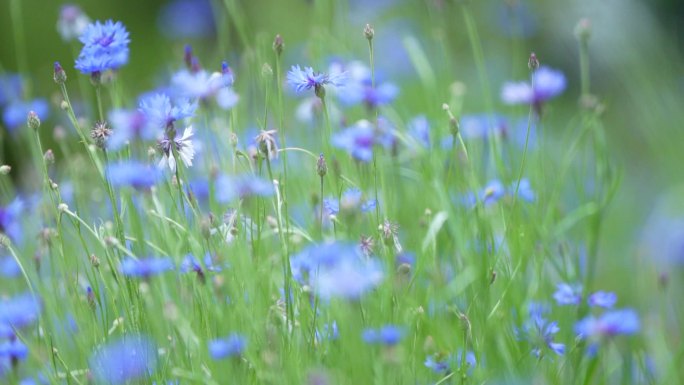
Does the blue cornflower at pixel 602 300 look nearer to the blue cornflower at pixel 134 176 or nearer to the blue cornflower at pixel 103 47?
the blue cornflower at pixel 134 176

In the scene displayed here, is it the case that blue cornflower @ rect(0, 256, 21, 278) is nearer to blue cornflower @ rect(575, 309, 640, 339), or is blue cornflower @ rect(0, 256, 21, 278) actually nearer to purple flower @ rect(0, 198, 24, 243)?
purple flower @ rect(0, 198, 24, 243)

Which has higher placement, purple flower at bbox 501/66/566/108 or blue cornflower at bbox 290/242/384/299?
purple flower at bbox 501/66/566/108

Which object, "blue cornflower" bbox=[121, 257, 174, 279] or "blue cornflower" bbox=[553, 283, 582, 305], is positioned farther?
"blue cornflower" bbox=[553, 283, 582, 305]

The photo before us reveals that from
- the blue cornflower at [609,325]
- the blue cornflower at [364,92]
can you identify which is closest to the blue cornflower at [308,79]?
the blue cornflower at [364,92]

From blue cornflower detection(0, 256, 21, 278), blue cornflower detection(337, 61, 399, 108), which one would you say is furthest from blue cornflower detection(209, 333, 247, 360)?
blue cornflower detection(0, 256, 21, 278)

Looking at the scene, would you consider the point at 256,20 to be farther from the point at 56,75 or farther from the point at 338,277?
the point at 338,277

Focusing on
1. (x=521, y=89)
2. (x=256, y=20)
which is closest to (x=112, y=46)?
(x=521, y=89)

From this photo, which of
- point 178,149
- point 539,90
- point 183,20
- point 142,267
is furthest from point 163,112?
point 183,20
